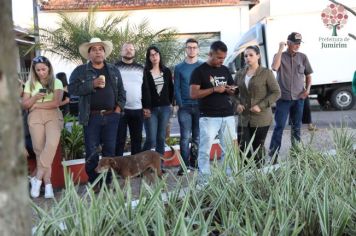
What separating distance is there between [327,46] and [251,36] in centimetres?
242

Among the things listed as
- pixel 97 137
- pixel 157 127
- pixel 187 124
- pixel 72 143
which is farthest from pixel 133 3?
pixel 97 137

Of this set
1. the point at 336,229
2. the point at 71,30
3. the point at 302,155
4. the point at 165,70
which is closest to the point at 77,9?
the point at 71,30

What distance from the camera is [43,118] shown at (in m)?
5.74

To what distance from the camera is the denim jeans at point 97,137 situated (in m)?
5.62

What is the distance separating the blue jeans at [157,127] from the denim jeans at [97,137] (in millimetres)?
796

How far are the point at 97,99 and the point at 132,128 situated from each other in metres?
1.02

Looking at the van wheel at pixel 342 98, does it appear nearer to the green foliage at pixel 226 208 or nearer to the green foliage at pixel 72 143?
the green foliage at pixel 72 143

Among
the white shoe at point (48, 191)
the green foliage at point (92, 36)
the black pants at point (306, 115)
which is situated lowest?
the white shoe at point (48, 191)

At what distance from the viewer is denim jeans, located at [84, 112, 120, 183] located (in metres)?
5.62

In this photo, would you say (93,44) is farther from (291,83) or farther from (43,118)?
(291,83)

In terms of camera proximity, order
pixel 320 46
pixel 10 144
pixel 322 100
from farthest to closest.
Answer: pixel 322 100, pixel 320 46, pixel 10 144

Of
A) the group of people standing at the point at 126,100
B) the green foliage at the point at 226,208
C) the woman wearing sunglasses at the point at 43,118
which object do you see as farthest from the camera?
the woman wearing sunglasses at the point at 43,118

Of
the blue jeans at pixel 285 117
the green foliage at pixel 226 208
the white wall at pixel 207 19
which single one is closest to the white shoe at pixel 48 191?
the green foliage at pixel 226 208

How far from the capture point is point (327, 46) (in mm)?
15828
